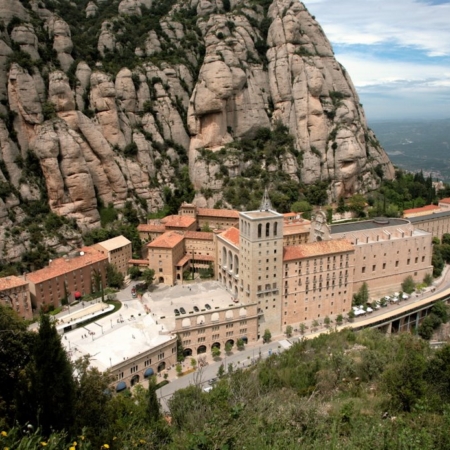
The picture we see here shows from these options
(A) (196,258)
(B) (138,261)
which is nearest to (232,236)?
(A) (196,258)

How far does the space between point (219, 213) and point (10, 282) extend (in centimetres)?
3843

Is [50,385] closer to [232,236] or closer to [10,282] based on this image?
[10,282]

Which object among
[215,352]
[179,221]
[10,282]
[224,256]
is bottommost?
[215,352]

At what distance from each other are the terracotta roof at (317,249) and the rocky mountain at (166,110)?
29.3 metres

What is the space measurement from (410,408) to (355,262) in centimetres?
3650

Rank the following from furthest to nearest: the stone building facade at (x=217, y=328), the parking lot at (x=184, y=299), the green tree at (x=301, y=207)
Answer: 1. the green tree at (x=301, y=207)
2. the parking lot at (x=184, y=299)
3. the stone building facade at (x=217, y=328)

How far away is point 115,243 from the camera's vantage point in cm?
6831

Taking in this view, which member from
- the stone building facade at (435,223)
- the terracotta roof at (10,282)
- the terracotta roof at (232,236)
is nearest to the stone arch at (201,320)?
the terracotta roof at (232,236)

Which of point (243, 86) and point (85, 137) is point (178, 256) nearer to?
point (85, 137)

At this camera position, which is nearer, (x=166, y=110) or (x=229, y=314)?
(x=229, y=314)

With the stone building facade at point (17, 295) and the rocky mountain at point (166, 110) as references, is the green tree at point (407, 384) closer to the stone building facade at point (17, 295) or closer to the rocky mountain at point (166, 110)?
the stone building facade at point (17, 295)

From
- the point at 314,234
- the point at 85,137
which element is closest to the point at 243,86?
the point at 85,137

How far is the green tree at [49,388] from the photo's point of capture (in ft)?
73.6

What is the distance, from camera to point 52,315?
56.2 metres
